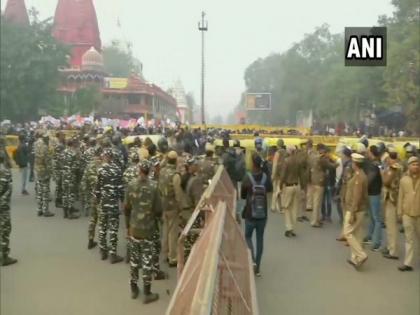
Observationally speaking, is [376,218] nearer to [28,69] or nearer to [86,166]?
[86,166]

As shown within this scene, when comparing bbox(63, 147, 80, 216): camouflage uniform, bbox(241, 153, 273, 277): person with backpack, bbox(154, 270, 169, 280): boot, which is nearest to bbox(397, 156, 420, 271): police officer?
bbox(241, 153, 273, 277): person with backpack

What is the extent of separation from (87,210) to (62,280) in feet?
15.4

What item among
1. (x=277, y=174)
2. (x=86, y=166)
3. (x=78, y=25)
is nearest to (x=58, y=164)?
(x=86, y=166)

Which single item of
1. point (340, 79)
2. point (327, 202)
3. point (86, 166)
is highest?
point (340, 79)

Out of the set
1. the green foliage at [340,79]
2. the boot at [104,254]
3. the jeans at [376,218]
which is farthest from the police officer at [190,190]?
the green foliage at [340,79]

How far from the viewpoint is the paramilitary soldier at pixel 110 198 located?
8.10m

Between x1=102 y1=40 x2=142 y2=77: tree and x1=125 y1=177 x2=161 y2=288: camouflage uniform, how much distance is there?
330 ft

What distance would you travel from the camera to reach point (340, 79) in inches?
1937

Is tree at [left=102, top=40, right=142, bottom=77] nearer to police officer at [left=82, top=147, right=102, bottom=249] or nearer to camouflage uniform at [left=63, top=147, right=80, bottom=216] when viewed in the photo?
camouflage uniform at [left=63, top=147, right=80, bottom=216]

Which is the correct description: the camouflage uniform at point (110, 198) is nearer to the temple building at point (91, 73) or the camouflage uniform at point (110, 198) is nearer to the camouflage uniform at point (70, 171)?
the camouflage uniform at point (70, 171)

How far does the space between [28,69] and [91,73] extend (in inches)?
1144

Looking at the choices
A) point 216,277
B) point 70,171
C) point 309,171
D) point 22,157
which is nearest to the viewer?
point 216,277

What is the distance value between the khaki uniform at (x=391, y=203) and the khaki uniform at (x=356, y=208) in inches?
33.7

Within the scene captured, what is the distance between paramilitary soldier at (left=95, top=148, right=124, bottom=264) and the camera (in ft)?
26.6
